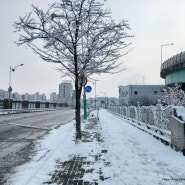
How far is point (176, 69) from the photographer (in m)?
50.2

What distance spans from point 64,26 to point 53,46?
986 millimetres

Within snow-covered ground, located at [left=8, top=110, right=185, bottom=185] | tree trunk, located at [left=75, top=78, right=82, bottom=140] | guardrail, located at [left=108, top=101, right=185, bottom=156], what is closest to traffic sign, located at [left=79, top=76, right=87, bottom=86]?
tree trunk, located at [left=75, top=78, right=82, bottom=140]

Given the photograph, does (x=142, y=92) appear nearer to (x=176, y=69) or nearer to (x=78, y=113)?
(x=176, y=69)

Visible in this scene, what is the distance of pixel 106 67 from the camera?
11.8 metres

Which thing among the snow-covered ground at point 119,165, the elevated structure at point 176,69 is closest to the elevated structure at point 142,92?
the elevated structure at point 176,69

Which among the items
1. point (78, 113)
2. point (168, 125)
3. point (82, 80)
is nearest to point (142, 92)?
point (82, 80)

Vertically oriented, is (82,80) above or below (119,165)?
above

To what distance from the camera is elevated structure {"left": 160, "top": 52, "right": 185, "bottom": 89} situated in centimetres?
4852

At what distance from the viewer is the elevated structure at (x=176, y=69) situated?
159 ft

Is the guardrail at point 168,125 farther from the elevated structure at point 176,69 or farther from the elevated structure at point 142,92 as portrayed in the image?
the elevated structure at point 142,92

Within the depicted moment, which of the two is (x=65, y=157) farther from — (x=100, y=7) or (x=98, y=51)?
(x=100, y=7)

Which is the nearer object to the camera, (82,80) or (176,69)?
(82,80)

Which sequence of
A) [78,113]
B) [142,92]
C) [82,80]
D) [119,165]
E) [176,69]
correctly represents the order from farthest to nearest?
[142,92], [176,69], [82,80], [78,113], [119,165]

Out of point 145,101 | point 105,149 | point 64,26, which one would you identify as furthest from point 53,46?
point 145,101
